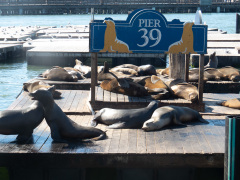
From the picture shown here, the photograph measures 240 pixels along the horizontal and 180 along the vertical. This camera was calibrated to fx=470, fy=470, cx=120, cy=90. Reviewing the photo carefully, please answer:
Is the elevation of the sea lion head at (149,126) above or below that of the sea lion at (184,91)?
below

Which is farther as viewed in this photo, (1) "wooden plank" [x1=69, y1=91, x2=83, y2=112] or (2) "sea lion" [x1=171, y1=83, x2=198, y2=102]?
(2) "sea lion" [x1=171, y1=83, x2=198, y2=102]

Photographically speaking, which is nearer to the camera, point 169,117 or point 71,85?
point 169,117

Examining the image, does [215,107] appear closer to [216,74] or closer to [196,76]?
[196,76]

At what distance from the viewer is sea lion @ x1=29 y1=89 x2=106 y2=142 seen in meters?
5.32

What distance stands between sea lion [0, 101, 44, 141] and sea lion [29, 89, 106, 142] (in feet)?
0.31

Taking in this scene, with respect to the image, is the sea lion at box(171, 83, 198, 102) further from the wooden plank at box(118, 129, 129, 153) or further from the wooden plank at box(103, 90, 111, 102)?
the wooden plank at box(118, 129, 129, 153)

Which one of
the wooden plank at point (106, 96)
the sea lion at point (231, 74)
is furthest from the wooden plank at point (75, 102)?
the sea lion at point (231, 74)

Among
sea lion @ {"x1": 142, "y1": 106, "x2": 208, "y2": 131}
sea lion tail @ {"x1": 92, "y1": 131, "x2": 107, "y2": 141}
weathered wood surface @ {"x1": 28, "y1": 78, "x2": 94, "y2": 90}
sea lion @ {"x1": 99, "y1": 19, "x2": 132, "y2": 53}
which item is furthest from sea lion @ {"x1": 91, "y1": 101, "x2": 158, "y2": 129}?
weathered wood surface @ {"x1": 28, "y1": 78, "x2": 94, "y2": 90}

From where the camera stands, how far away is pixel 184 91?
7.39m

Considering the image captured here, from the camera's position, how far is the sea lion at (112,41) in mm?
6934

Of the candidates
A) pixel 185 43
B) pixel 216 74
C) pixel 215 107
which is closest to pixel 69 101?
pixel 185 43

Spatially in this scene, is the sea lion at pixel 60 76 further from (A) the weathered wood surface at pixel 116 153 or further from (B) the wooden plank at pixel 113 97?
(A) the weathered wood surface at pixel 116 153

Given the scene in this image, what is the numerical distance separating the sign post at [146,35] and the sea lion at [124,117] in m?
1.20

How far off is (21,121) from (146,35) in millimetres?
2546
